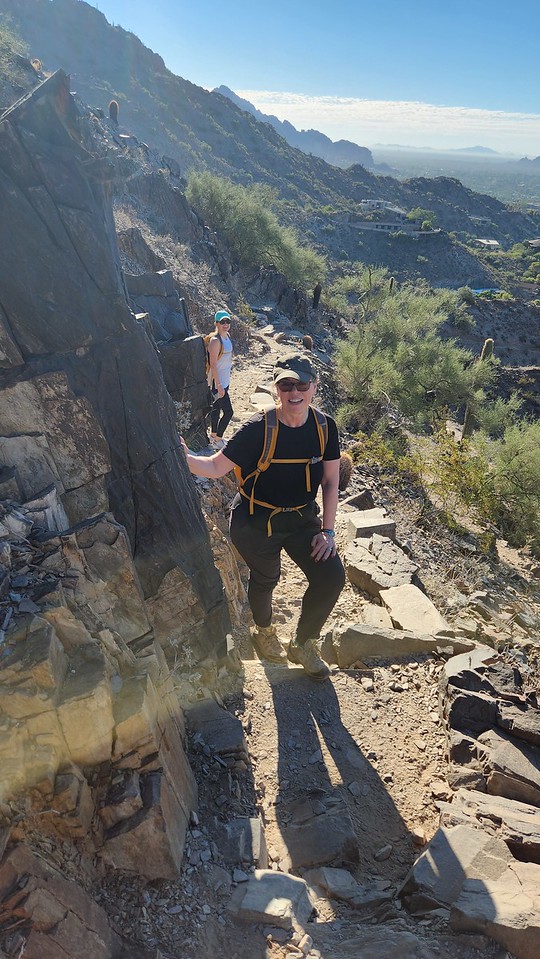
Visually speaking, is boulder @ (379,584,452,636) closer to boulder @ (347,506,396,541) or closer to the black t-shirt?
boulder @ (347,506,396,541)

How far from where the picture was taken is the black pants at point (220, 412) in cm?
707

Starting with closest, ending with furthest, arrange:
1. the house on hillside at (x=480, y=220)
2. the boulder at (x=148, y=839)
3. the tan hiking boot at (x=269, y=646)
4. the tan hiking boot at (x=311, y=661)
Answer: the boulder at (x=148, y=839) → the tan hiking boot at (x=311, y=661) → the tan hiking boot at (x=269, y=646) → the house on hillside at (x=480, y=220)

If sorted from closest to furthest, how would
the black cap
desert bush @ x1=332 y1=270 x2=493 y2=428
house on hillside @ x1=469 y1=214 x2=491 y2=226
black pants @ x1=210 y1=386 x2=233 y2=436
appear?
the black cap
black pants @ x1=210 y1=386 x2=233 y2=436
desert bush @ x1=332 y1=270 x2=493 y2=428
house on hillside @ x1=469 y1=214 x2=491 y2=226

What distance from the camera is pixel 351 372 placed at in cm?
1645

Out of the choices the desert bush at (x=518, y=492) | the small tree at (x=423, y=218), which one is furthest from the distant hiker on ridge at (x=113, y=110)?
the small tree at (x=423, y=218)

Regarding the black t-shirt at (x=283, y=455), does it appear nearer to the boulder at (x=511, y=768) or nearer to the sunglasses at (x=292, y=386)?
the sunglasses at (x=292, y=386)

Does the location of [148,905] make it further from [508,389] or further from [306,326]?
[508,389]

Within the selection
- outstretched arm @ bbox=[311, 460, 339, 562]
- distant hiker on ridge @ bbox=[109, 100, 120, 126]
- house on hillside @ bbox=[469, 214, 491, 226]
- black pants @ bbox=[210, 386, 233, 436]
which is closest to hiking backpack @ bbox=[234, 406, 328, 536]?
outstretched arm @ bbox=[311, 460, 339, 562]

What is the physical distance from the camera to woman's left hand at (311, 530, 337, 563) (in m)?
3.61

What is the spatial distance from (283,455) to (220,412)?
4277mm

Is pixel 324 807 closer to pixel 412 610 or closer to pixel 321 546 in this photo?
pixel 321 546

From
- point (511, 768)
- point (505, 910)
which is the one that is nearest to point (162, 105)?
point (511, 768)

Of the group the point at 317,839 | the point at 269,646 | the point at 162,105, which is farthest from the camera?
the point at 162,105

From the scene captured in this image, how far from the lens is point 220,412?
7508mm
